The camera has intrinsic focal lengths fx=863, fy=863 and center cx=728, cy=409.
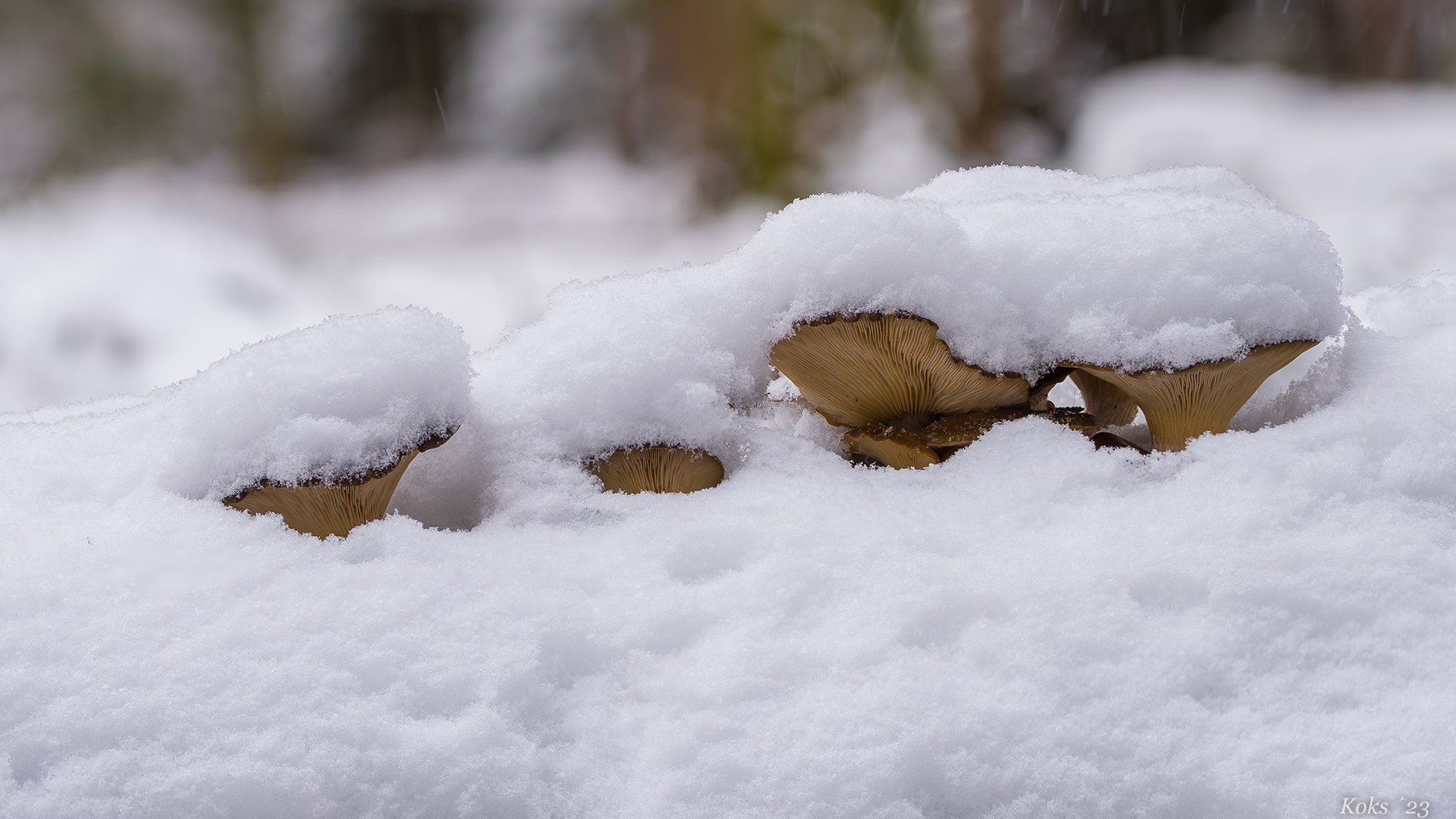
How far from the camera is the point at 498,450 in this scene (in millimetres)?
863

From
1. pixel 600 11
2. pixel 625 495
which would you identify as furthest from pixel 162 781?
Result: pixel 600 11

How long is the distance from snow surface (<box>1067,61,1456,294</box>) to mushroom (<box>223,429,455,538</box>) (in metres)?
4.39

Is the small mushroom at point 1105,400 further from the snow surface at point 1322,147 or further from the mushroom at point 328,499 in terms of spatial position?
the snow surface at point 1322,147

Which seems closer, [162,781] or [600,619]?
[162,781]

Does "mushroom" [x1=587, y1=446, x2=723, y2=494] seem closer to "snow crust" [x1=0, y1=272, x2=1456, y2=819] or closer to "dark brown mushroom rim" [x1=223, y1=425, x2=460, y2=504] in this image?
"snow crust" [x1=0, y1=272, x2=1456, y2=819]

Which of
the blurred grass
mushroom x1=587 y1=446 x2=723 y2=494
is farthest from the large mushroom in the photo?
the blurred grass

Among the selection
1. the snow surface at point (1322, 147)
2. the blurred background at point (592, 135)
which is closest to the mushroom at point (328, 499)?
the blurred background at point (592, 135)

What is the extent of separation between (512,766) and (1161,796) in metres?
0.46

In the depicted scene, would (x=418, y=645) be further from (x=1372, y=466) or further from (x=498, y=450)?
(x=1372, y=466)

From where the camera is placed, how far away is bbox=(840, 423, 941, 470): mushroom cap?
2.80 ft

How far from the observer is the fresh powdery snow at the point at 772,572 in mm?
610

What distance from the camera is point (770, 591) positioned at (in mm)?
727

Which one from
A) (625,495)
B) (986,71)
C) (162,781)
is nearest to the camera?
(162,781)

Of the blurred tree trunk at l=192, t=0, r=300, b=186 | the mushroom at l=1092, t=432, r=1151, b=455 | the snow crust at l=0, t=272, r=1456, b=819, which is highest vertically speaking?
the blurred tree trunk at l=192, t=0, r=300, b=186
